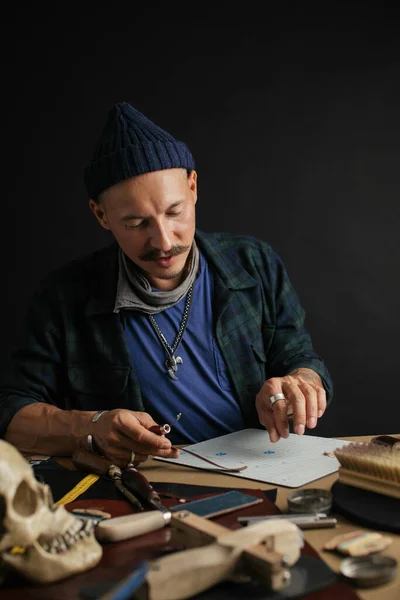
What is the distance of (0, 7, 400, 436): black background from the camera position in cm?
382

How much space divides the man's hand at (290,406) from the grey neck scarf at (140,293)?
0.62m

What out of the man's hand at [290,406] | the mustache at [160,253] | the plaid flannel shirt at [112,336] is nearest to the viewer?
the man's hand at [290,406]

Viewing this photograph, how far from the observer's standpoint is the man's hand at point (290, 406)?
72.6 inches

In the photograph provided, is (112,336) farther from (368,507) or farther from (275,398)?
(368,507)

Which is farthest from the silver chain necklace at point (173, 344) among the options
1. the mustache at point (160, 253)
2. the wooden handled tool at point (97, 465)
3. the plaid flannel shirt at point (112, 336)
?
the wooden handled tool at point (97, 465)

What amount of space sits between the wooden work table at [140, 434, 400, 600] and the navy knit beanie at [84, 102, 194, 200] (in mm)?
902

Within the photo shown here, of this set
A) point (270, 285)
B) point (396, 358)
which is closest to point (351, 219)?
point (396, 358)

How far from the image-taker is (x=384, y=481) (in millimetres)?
1351

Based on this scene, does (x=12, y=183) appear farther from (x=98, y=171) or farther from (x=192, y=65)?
(x=98, y=171)

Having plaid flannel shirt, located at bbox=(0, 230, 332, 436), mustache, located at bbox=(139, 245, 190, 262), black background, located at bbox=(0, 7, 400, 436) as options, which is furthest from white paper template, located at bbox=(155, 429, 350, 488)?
black background, located at bbox=(0, 7, 400, 436)

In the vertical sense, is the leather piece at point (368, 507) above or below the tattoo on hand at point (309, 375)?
below

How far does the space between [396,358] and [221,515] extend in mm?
3027

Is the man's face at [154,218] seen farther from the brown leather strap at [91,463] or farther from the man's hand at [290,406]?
the brown leather strap at [91,463]

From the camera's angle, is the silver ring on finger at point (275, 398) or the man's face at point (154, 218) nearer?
the silver ring on finger at point (275, 398)
